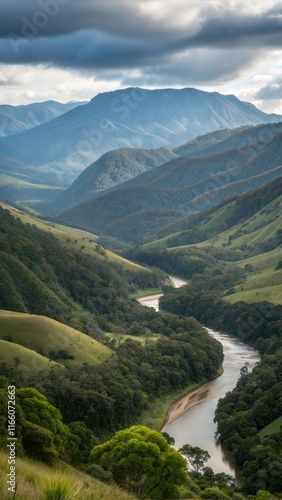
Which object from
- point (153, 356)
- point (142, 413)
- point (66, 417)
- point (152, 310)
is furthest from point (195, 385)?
point (152, 310)

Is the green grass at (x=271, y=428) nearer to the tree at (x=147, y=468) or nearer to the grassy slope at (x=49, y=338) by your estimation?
the tree at (x=147, y=468)

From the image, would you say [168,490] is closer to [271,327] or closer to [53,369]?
[53,369]

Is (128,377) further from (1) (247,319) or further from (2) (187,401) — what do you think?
(1) (247,319)

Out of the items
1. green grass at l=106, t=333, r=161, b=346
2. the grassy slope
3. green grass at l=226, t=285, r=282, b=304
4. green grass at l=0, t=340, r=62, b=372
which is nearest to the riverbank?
the grassy slope

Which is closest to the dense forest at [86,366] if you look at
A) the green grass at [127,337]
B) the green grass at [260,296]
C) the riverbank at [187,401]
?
the green grass at [127,337]

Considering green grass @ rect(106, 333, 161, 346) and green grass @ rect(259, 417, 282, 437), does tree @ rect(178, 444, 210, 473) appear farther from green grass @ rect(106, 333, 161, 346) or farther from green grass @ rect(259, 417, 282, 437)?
green grass @ rect(106, 333, 161, 346)

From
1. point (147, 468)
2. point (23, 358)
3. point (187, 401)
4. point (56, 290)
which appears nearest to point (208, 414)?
point (187, 401)
